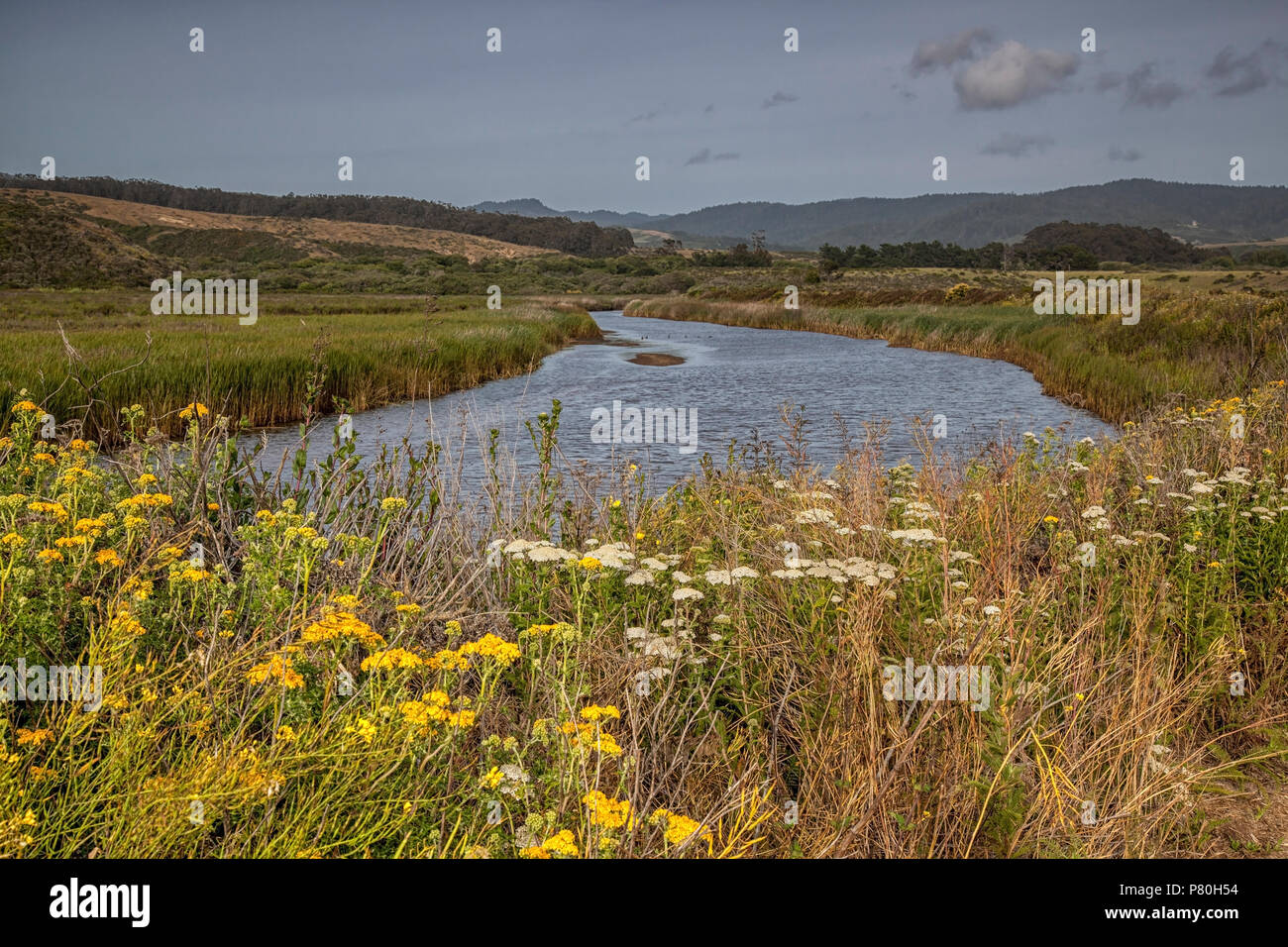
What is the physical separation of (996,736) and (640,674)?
4.27 ft

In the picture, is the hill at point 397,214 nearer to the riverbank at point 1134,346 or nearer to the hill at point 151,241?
the hill at point 151,241

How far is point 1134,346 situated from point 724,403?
9240 millimetres

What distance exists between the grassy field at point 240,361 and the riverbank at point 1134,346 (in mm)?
10311

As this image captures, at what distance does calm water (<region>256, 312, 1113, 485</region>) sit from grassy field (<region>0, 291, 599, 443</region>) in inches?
38.7

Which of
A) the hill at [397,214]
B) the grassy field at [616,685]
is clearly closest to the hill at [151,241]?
the hill at [397,214]

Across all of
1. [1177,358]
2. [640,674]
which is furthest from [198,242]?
[640,674]

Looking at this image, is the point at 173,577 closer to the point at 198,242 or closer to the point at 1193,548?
the point at 1193,548

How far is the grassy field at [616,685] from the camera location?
104 inches

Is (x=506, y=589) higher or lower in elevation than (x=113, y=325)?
lower

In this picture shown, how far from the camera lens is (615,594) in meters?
4.34

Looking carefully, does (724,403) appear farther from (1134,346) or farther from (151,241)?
(151,241)

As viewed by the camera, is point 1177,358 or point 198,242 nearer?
point 1177,358

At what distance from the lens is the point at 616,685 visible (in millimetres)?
3779

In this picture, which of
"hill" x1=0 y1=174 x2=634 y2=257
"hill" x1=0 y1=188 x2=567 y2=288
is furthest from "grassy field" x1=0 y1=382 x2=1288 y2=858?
"hill" x1=0 y1=174 x2=634 y2=257
